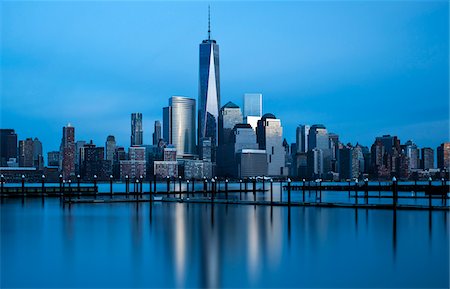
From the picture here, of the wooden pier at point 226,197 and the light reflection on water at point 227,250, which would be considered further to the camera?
the wooden pier at point 226,197

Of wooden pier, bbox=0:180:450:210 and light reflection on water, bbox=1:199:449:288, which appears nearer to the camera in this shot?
light reflection on water, bbox=1:199:449:288

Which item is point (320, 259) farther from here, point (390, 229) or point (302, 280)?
point (390, 229)

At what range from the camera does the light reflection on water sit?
26.5 m

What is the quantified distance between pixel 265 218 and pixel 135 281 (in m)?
29.4

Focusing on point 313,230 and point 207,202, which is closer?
point 313,230

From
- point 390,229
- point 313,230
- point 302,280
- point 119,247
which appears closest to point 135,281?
point 302,280

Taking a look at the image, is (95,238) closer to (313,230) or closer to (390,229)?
(313,230)

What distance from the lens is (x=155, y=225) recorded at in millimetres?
48438

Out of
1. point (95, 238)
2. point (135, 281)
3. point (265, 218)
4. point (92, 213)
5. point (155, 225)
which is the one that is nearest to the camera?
point (135, 281)

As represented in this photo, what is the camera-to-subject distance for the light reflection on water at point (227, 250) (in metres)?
26.5

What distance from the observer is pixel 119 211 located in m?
63.1

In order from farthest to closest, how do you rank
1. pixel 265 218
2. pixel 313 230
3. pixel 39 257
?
1. pixel 265 218
2. pixel 313 230
3. pixel 39 257

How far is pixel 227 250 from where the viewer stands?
3500 centimetres

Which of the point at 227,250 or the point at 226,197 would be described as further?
the point at 226,197
